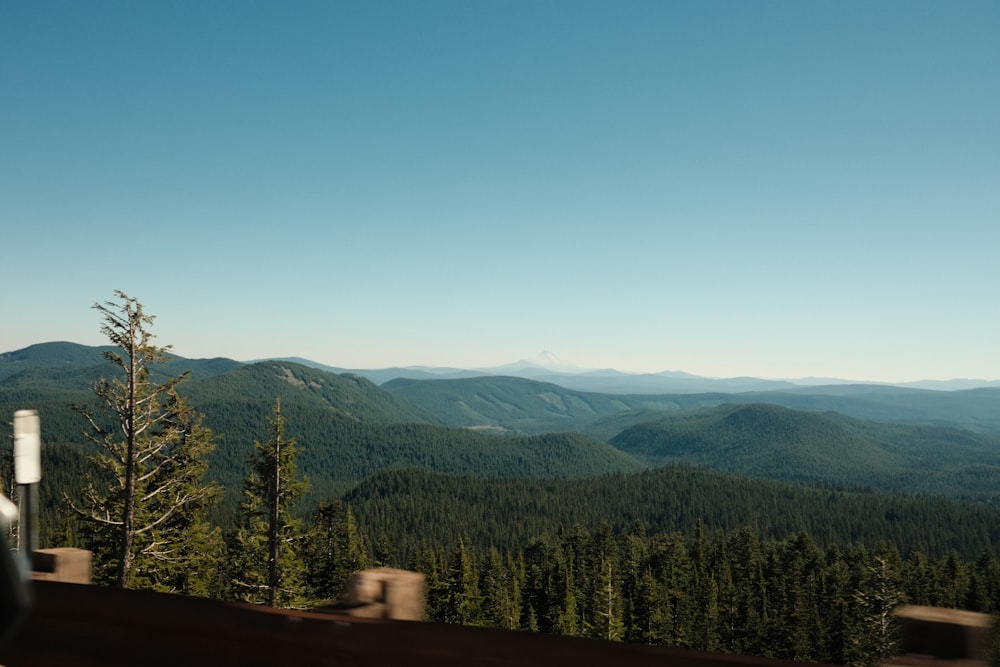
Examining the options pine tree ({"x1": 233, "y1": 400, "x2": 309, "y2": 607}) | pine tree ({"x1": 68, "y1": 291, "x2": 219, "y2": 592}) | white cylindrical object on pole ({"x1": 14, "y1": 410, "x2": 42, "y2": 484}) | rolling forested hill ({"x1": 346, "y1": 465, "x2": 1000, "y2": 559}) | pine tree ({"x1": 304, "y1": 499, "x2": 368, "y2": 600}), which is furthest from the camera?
rolling forested hill ({"x1": 346, "y1": 465, "x2": 1000, "y2": 559})

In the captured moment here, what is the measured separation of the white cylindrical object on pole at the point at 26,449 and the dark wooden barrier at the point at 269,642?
0.52 metres

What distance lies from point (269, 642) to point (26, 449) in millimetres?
1278

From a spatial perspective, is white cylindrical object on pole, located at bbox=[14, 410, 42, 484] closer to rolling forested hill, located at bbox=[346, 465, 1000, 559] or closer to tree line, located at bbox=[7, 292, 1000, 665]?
tree line, located at bbox=[7, 292, 1000, 665]

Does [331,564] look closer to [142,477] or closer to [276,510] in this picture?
[276,510]

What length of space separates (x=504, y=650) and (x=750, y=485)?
7828 inches

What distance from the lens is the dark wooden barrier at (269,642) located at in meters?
2.34

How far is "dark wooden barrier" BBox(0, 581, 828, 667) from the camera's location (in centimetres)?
234

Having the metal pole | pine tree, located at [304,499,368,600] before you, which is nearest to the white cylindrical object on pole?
the metal pole

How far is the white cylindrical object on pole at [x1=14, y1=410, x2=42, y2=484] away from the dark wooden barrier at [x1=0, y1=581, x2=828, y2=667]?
1.72ft

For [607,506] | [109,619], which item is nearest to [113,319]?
[109,619]

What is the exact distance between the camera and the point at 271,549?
2270cm

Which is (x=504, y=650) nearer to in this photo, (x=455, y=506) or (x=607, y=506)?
(x=455, y=506)

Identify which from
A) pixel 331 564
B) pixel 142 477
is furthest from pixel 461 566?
pixel 142 477

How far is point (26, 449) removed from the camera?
2559 mm
